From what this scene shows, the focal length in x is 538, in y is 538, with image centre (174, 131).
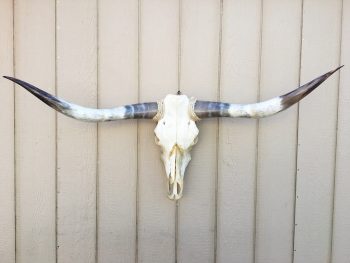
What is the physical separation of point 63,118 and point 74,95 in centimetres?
10

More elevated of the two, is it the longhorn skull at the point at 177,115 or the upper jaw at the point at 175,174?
the longhorn skull at the point at 177,115

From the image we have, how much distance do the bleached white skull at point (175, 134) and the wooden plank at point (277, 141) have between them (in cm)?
34

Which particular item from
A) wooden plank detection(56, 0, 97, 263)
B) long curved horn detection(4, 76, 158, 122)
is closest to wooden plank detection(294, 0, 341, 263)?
long curved horn detection(4, 76, 158, 122)

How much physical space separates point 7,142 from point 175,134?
0.69 m

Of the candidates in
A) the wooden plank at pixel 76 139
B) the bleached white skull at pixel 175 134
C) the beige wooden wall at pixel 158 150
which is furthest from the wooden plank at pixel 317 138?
the wooden plank at pixel 76 139

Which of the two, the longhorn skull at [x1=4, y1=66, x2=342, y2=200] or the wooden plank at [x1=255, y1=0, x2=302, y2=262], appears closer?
the longhorn skull at [x1=4, y1=66, x2=342, y2=200]

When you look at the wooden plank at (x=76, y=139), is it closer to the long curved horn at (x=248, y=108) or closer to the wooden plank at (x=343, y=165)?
the long curved horn at (x=248, y=108)

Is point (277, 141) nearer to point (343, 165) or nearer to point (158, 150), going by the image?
point (343, 165)

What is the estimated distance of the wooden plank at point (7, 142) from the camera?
6.72ft

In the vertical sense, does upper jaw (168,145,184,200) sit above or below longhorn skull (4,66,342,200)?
below

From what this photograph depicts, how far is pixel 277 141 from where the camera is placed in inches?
83.3

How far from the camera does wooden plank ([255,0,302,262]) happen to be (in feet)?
6.81

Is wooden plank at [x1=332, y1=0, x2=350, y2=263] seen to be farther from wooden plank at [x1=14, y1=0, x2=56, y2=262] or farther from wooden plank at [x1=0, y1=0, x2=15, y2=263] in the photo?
wooden plank at [x1=0, y1=0, x2=15, y2=263]

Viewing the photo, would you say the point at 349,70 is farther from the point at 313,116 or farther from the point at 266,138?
the point at 266,138
